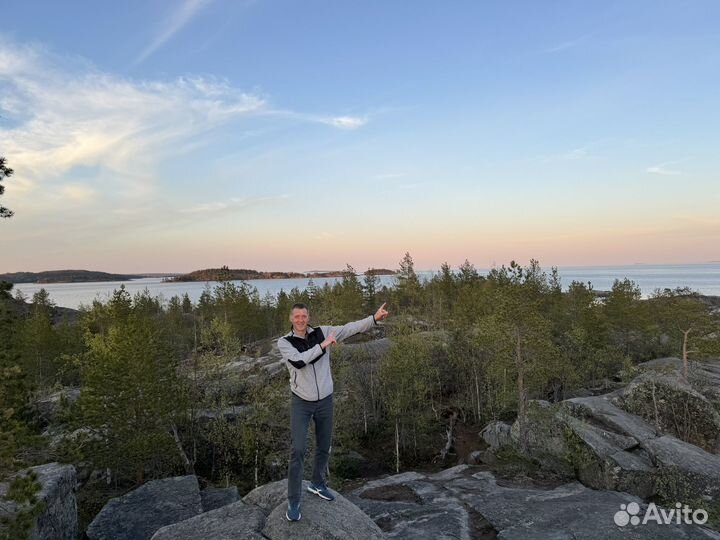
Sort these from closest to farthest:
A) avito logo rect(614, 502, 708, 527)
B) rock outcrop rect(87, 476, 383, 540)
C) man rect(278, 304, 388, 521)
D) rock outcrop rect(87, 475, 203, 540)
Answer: man rect(278, 304, 388, 521) → rock outcrop rect(87, 476, 383, 540) → avito logo rect(614, 502, 708, 527) → rock outcrop rect(87, 475, 203, 540)

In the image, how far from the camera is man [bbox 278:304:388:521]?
291 inches

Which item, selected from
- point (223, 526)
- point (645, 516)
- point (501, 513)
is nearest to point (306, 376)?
point (223, 526)

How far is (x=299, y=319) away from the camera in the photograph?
750 centimetres

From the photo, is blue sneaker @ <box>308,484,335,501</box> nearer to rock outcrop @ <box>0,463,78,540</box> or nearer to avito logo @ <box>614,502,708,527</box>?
rock outcrop @ <box>0,463,78,540</box>

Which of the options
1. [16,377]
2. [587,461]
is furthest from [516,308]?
[16,377]

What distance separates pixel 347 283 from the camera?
2441 inches

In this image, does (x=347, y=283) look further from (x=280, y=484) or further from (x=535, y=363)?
(x=280, y=484)

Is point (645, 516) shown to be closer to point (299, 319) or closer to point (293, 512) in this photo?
point (293, 512)

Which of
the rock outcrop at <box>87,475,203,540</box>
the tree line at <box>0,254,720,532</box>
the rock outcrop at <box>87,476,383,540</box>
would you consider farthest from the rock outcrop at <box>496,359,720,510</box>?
the rock outcrop at <box>87,475,203,540</box>

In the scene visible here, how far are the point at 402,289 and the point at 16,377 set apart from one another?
169ft

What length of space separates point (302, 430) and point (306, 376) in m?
0.94

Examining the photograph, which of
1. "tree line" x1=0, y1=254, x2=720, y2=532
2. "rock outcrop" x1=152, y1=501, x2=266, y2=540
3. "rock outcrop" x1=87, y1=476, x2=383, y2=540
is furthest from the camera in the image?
"tree line" x1=0, y1=254, x2=720, y2=532

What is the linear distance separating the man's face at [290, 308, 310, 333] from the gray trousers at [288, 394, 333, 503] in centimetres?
121

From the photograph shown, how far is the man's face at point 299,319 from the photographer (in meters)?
7.50
